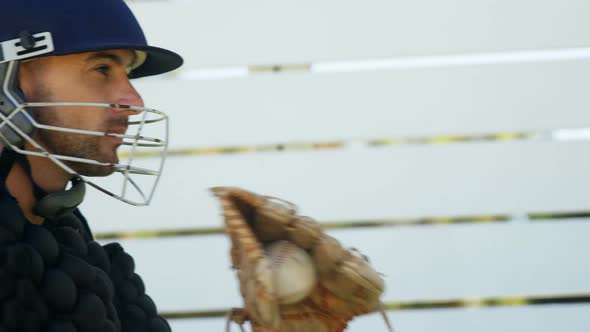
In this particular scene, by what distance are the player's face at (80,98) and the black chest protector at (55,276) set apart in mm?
66

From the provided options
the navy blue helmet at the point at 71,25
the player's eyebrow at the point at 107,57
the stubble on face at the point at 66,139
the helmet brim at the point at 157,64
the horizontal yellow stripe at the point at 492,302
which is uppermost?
the navy blue helmet at the point at 71,25

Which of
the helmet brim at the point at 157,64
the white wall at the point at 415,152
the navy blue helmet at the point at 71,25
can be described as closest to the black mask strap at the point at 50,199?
the navy blue helmet at the point at 71,25

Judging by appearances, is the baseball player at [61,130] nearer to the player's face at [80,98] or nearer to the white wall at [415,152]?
the player's face at [80,98]

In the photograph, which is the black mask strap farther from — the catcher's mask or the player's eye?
the player's eye

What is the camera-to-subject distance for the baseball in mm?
1385

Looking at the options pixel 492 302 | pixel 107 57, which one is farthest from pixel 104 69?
pixel 492 302

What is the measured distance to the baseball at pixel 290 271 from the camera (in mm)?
1385

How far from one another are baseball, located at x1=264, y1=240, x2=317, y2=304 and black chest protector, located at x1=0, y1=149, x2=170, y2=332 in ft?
0.87

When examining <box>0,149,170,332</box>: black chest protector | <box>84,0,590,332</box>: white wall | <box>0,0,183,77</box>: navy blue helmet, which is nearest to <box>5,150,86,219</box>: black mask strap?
<box>0,149,170,332</box>: black chest protector

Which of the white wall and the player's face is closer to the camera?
the player's face

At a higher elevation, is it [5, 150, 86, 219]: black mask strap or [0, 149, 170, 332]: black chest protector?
[5, 150, 86, 219]: black mask strap

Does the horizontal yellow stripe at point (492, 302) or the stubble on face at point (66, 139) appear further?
the horizontal yellow stripe at point (492, 302)

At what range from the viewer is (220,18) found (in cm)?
279

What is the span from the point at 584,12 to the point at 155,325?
168 cm
